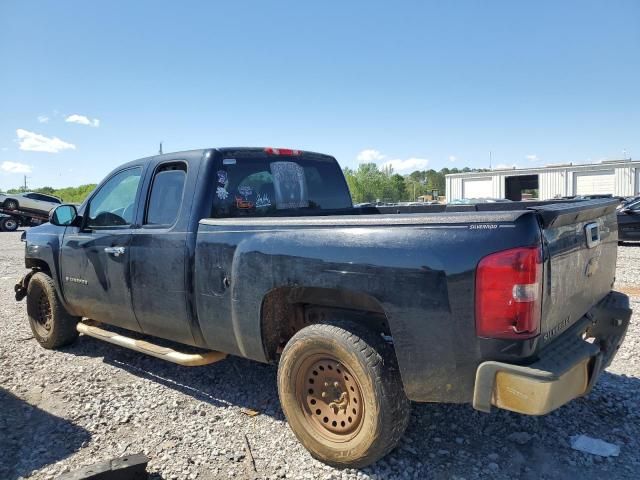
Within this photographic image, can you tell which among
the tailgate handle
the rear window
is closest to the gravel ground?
the tailgate handle

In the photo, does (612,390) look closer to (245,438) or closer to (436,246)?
(436,246)

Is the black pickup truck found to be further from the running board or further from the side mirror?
the side mirror

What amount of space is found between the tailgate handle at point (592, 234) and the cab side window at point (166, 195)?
9.44ft

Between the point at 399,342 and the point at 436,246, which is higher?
the point at 436,246

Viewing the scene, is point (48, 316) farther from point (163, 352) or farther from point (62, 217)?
point (163, 352)

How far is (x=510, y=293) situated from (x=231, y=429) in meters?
2.24

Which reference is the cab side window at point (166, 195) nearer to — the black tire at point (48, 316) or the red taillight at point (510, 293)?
the black tire at point (48, 316)

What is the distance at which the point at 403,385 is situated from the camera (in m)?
2.71

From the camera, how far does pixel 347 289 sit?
9.04ft

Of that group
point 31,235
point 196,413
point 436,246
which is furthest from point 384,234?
point 31,235

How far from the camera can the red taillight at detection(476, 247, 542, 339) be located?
7.59 ft

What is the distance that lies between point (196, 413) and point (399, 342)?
1978 mm

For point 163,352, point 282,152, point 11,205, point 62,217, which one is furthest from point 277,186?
point 11,205

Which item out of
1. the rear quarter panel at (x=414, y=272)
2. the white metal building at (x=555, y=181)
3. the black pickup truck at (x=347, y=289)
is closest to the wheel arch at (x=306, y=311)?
the black pickup truck at (x=347, y=289)
